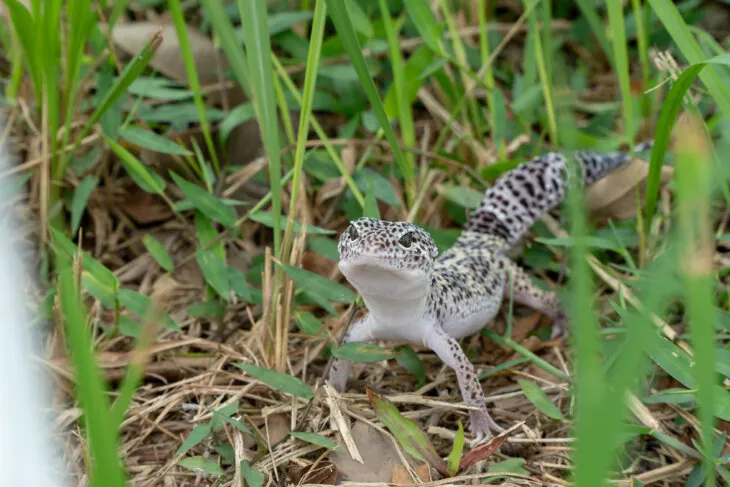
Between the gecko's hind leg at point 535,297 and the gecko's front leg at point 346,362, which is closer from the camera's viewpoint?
the gecko's front leg at point 346,362

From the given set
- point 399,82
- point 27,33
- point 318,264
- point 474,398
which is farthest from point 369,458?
point 27,33

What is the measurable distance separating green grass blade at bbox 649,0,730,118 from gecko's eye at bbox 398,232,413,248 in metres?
1.41

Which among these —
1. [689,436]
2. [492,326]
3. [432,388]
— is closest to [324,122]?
[492,326]

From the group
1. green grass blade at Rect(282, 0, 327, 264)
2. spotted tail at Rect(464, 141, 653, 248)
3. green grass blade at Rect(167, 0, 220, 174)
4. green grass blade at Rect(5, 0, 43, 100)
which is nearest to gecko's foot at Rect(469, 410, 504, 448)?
green grass blade at Rect(282, 0, 327, 264)

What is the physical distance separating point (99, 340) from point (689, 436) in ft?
8.95

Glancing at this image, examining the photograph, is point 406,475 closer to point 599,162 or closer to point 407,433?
point 407,433

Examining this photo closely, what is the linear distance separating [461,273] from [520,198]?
0.65 metres

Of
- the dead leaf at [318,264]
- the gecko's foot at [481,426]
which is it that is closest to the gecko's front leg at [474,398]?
the gecko's foot at [481,426]

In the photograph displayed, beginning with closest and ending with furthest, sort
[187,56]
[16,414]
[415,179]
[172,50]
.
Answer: [16,414], [187,56], [415,179], [172,50]

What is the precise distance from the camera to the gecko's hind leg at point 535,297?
4.33 m

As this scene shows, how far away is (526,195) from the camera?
14.6ft

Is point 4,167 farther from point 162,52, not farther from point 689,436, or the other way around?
point 689,436

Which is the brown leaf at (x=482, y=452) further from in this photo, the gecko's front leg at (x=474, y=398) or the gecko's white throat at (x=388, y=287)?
the gecko's white throat at (x=388, y=287)

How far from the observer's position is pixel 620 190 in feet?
14.7
